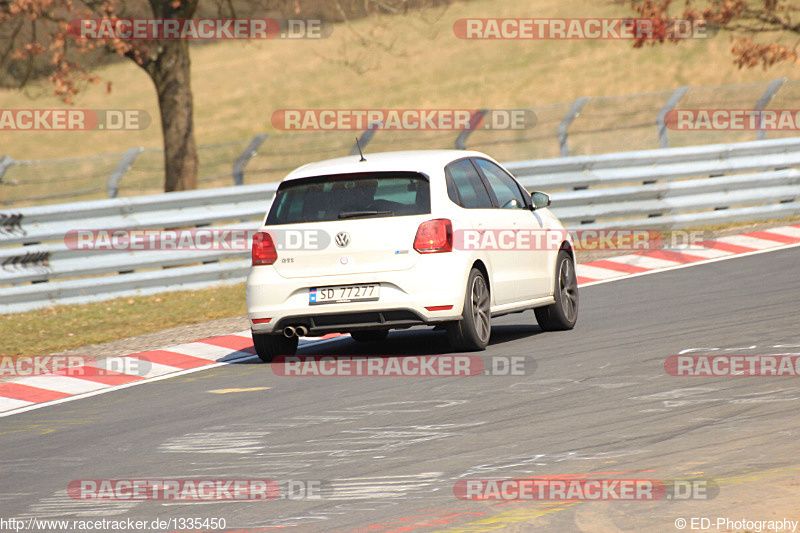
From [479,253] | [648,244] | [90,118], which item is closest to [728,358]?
[479,253]

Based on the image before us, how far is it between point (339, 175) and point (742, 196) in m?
10.2

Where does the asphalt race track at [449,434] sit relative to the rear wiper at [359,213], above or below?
below

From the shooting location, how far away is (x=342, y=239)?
1020 centimetres

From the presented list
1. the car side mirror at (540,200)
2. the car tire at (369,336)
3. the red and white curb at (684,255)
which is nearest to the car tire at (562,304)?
the car side mirror at (540,200)

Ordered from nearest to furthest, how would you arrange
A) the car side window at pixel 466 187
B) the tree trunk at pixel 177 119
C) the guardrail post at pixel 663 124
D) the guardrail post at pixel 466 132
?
the car side window at pixel 466 187
the guardrail post at pixel 663 124
the guardrail post at pixel 466 132
the tree trunk at pixel 177 119

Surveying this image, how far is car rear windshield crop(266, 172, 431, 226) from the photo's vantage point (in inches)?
405

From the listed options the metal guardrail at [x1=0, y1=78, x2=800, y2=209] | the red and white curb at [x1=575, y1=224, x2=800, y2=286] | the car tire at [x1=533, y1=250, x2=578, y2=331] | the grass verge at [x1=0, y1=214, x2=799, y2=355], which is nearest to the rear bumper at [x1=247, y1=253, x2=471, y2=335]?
the car tire at [x1=533, y1=250, x2=578, y2=331]

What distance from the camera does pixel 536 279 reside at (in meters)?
11.3

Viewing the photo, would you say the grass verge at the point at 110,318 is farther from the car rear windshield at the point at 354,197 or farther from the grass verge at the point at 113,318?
the car rear windshield at the point at 354,197

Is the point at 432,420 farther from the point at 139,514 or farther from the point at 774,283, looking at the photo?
the point at 774,283

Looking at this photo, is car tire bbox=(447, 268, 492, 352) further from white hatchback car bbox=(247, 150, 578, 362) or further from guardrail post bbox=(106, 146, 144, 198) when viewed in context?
guardrail post bbox=(106, 146, 144, 198)

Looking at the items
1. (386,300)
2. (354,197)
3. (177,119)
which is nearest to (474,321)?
(386,300)

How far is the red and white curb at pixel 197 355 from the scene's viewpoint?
34.7 ft

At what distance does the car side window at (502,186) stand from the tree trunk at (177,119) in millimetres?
11884
